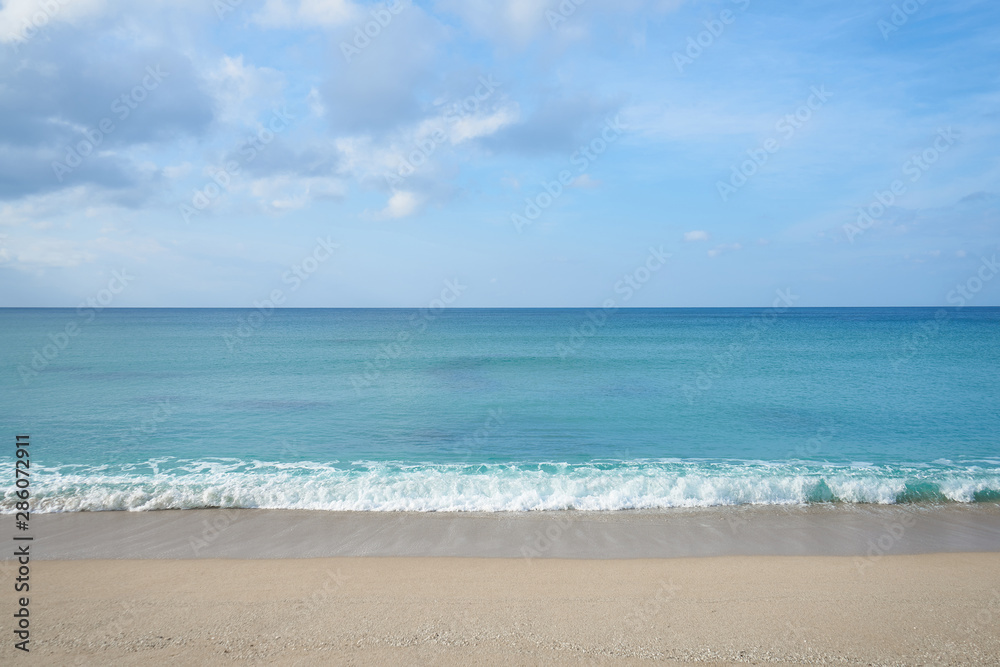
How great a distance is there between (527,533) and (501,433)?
6.54m

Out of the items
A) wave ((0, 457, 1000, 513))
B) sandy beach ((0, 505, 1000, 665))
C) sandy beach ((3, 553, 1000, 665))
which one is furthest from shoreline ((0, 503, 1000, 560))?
sandy beach ((3, 553, 1000, 665))

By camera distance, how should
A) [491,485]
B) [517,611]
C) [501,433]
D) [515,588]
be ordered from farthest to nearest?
[501,433] < [491,485] < [515,588] < [517,611]

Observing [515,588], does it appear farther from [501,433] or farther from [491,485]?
[501,433]

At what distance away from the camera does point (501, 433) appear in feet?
50.9

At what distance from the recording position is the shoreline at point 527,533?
8.30m

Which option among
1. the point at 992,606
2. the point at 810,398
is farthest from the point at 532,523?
the point at 810,398

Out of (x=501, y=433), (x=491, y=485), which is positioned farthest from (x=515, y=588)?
(x=501, y=433)

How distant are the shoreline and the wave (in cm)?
30

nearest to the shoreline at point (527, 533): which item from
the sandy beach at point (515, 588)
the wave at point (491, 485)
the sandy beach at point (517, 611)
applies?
the sandy beach at point (515, 588)

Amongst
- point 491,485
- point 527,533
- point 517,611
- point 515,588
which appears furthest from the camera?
point 491,485

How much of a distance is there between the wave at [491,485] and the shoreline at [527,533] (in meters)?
0.30

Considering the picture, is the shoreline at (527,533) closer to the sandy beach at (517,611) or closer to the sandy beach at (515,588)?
the sandy beach at (515,588)

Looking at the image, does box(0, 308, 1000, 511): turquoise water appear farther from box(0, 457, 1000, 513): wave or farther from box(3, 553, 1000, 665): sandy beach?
box(3, 553, 1000, 665): sandy beach

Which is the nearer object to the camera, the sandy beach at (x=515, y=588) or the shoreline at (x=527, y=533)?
the sandy beach at (x=515, y=588)
